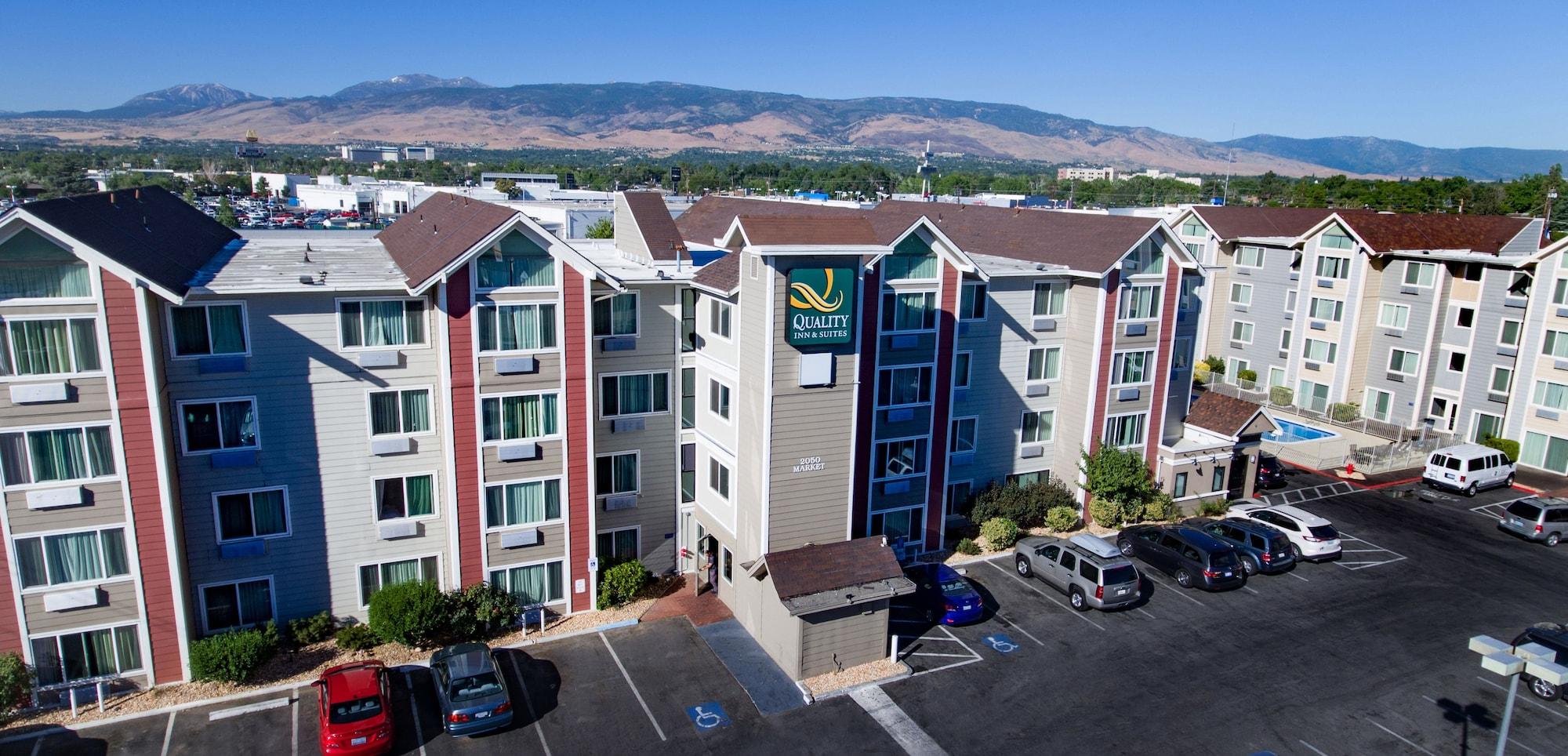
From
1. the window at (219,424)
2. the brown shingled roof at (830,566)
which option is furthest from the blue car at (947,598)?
the window at (219,424)

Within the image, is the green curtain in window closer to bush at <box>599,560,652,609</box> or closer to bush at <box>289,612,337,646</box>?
bush at <box>289,612,337,646</box>

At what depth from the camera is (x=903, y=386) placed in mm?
30703

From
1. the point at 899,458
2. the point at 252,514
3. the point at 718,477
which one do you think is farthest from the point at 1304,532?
the point at 252,514

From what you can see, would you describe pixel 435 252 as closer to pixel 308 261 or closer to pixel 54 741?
pixel 308 261

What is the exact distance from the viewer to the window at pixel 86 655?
22.0 meters

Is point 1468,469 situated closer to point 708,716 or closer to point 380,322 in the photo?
point 708,716

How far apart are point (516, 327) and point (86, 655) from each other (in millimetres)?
13052

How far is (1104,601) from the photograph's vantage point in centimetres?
2827

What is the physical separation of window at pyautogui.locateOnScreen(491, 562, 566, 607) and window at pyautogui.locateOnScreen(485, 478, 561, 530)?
1.42 meters

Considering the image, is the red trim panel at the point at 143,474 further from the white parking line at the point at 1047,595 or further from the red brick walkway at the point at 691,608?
the white parking line at the point at 1047,595

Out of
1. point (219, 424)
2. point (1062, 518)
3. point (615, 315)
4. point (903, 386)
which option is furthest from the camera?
point (1062, 518)

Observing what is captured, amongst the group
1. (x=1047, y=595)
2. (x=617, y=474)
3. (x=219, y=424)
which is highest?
(x=219, y=424)

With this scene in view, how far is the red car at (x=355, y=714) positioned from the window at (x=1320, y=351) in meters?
50.6

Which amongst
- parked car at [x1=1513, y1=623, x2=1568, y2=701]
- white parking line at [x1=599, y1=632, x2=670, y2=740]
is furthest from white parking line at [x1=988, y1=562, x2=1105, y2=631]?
white parking line at [x1=599, y1=632, x2=670, y2=740]
